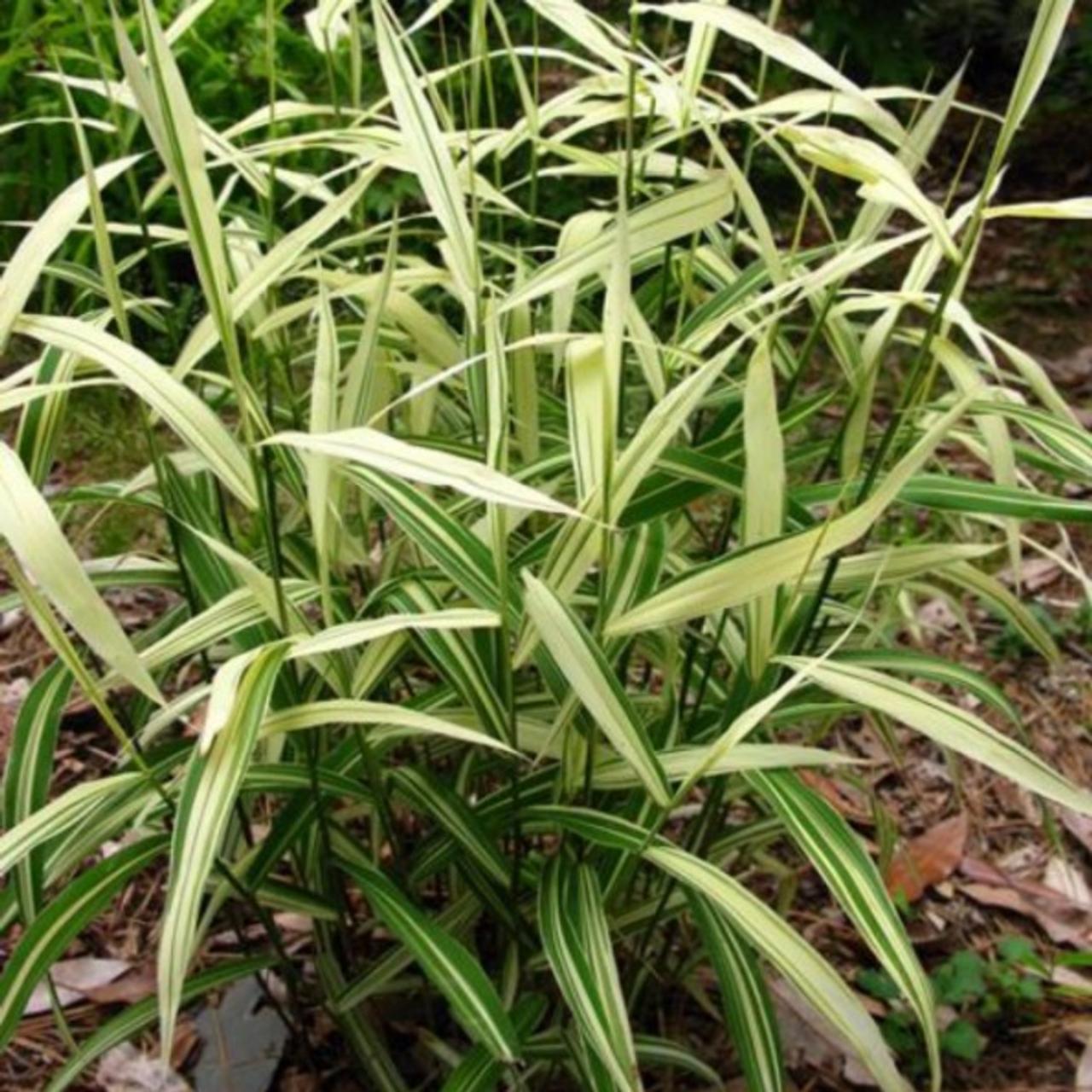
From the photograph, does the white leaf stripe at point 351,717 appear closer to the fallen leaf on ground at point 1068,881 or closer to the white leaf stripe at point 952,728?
the white leaf stripe at point 952,728

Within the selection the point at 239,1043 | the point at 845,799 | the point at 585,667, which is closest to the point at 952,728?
the point at 585,667

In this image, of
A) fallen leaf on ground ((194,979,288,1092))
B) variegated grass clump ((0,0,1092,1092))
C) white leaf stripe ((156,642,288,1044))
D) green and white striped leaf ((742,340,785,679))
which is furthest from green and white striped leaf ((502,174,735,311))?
fallen leaf on ground ((194,979,288,1092))

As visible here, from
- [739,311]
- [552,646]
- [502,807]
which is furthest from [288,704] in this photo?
[739,311]

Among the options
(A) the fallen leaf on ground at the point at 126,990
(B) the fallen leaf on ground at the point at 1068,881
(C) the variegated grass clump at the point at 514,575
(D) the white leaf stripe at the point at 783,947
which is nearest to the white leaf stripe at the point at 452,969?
(C) the variegated grass clump at the point at 514,575

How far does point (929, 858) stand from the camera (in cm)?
164

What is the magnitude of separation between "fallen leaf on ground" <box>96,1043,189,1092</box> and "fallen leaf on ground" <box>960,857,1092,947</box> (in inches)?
33.9

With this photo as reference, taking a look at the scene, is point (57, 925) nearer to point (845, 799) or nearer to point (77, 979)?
point (77, 979)

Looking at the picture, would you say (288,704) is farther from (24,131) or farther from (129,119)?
(24,131)

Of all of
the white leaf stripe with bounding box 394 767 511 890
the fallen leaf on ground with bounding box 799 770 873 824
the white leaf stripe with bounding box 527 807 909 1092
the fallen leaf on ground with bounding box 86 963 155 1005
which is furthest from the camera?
the fallen leaf on ground with bounding box 799 770 873 824

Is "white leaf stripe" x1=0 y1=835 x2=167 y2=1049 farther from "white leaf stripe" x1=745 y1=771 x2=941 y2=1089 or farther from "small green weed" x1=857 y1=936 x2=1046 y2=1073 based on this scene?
"small green weed" x1=857 y1=936 x2=1046 y2=1073

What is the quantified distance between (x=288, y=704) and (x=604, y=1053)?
1.12 ft

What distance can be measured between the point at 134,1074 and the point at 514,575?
69cm

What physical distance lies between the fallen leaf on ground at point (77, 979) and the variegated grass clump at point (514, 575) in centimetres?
24

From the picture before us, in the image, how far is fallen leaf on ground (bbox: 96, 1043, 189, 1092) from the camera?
1336 mm
